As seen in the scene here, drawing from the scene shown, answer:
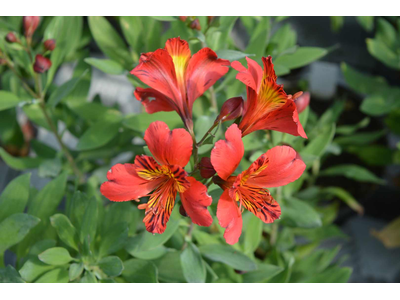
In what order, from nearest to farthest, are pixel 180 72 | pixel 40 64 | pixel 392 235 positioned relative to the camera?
1. pixel 180 72
2. pixel 40 64
3. pixel 392 235

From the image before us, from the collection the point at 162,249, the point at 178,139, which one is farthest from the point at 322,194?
the point at 178,139

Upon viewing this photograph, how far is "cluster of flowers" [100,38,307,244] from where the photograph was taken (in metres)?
0.54

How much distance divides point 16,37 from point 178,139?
62cm

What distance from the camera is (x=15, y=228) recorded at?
2.49 feet

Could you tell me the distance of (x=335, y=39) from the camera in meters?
1.91

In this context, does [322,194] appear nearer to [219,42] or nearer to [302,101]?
[302,101]

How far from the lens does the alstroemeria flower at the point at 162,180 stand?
1.77ft

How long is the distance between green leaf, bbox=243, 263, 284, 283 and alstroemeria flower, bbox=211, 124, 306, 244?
0.38 metres

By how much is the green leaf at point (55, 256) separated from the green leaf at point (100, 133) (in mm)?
318

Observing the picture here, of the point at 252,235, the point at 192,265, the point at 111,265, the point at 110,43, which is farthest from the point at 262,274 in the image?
the point at 110,43

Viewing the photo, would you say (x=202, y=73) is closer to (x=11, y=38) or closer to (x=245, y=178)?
(x=245, y=178)

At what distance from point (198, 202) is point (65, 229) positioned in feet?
1.29

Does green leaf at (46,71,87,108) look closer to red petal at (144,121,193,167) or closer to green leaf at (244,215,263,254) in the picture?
red petal at (144,121,193,167)

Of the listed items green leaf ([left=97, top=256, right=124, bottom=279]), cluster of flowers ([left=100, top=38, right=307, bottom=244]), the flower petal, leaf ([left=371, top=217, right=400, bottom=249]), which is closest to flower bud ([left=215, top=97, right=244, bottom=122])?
cluster of flowers ([left=100, top=38, right=307, bottom=244])
